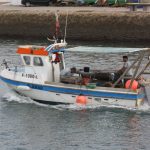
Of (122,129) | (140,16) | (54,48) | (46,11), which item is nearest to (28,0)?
(46,11)

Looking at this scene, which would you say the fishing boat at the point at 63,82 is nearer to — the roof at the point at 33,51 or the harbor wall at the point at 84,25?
the roof at the point at 33,51

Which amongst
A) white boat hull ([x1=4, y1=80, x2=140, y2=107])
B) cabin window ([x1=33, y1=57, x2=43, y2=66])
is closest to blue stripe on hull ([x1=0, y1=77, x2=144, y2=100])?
white boat hull ([x1=4, y1=80, x2=140, y2=107])

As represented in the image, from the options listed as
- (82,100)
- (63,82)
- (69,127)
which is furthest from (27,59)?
(69,127)

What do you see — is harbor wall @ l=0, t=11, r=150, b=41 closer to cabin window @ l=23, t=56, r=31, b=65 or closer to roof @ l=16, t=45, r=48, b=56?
cabin window @ l=23, t=56, r=31, b=65

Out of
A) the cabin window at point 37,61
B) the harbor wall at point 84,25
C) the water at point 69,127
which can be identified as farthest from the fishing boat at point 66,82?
the harbor wall at point 84,25

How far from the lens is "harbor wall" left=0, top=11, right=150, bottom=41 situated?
55.1 m

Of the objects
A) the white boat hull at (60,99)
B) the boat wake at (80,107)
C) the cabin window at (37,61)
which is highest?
the cabin window at (37,61)

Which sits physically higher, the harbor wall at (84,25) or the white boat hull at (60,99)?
the white boat hull at (60,99)

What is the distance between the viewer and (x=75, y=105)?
116 feet

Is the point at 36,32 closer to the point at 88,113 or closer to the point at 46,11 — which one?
the point at 46,11

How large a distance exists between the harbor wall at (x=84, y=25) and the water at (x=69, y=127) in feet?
61.9

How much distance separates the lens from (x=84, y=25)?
55.9m

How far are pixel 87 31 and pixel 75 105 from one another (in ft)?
68.7

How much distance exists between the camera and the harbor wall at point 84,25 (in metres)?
55.1
